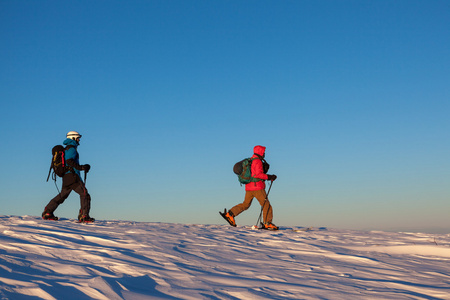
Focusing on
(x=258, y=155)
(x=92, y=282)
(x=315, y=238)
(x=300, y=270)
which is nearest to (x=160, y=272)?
(x=92, y=282)

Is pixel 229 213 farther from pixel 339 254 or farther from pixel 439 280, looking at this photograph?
pixel 439 280

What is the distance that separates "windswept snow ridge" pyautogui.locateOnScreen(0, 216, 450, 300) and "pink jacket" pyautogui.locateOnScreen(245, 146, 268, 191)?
3037mm

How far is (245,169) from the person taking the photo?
10445 millimetres

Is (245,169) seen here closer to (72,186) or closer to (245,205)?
(245,205)

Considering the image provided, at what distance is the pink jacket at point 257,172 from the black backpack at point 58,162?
4.27 metres

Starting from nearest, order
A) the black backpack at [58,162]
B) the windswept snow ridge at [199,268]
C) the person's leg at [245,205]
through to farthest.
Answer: the windswept snow ridge at [199,268] → the black backpack at [58,162] → the person's leg at [245,205]

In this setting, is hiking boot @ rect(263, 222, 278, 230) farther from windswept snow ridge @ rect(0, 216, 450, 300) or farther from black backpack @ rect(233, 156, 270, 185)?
windswept snow ridge @ rect(0, 216, 450, 300)

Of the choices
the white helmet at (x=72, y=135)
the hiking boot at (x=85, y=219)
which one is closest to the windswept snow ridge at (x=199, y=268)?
the hiking boot at (x=85, y=219)

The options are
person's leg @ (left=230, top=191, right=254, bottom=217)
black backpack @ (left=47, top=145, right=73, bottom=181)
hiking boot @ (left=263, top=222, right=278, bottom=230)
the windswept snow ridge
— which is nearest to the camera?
the windswept snow ridge

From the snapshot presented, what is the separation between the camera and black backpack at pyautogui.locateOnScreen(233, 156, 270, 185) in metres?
10.4

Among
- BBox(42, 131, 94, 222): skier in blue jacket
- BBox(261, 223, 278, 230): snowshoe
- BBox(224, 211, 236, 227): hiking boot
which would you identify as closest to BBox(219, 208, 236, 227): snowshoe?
BBox(224, 211, 236, 227): hiking boot

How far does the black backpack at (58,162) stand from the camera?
938cm

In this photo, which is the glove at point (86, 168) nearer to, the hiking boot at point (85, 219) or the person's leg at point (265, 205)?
the hiking boot at point (85, 219)

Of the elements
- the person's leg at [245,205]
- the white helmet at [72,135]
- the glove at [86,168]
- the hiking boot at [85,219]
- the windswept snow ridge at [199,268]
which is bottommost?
the windswept snow ridge at [199,268]
